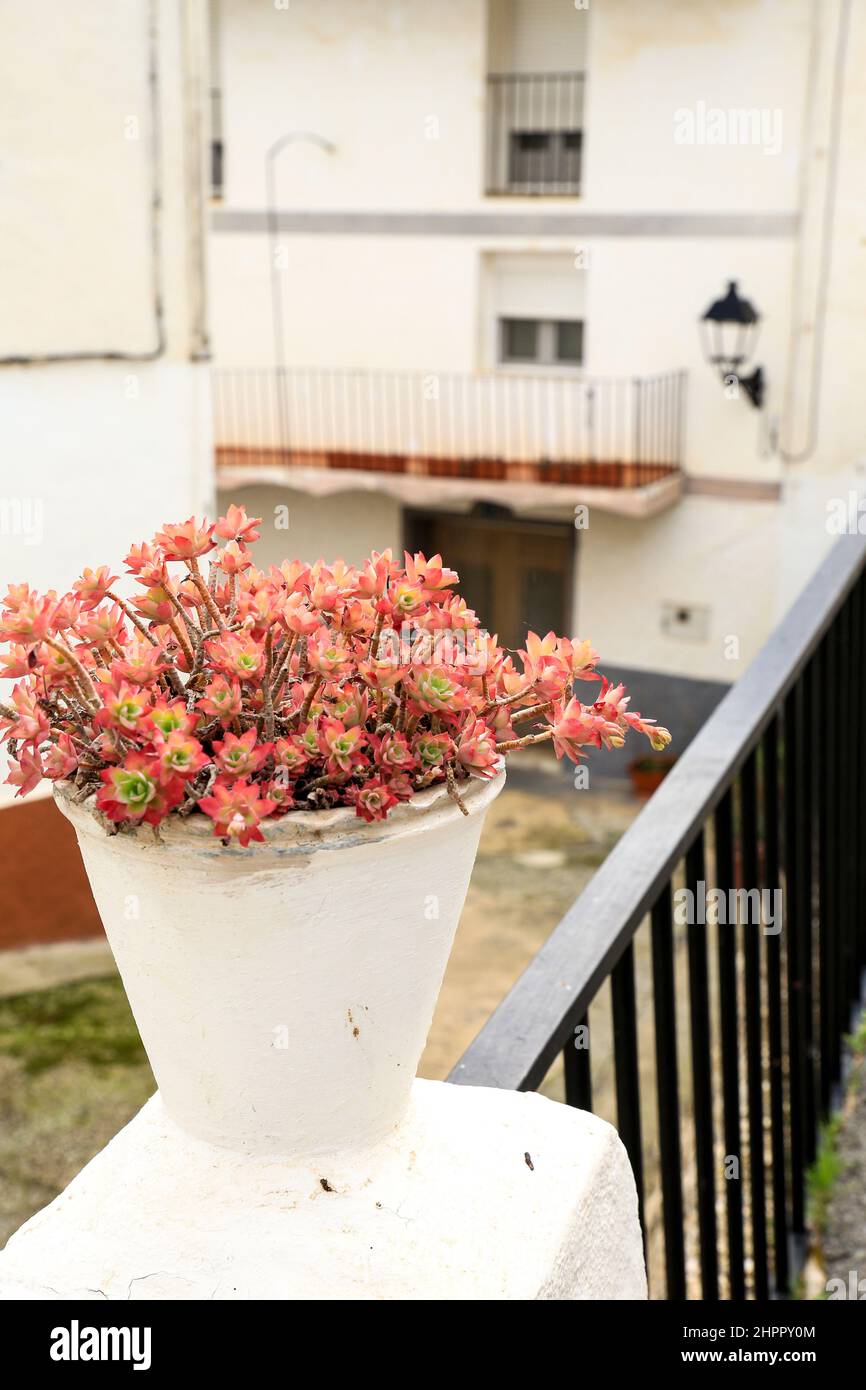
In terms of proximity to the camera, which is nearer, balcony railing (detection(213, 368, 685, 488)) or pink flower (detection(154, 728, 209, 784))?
pink flower (detection(154, 728, 209, 784))

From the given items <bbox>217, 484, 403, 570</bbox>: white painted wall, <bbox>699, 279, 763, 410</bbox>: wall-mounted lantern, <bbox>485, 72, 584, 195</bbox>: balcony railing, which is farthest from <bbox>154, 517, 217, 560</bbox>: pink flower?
<bbox>217, 484, 403, 570</bbox>: white painted wall

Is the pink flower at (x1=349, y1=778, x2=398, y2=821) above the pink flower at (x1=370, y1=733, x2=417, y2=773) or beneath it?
beneath

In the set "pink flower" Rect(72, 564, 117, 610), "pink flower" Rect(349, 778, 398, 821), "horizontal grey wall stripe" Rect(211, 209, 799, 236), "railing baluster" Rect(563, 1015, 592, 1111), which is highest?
"horizontal grey wall stripe" Rect(211, 209, 799, 236)

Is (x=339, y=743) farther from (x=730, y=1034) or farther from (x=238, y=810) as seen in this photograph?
(x=730, y=1034)

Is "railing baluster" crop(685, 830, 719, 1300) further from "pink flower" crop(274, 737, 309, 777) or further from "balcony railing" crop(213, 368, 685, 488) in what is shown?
"balcony railing" crop(213, 368, 685, 488)

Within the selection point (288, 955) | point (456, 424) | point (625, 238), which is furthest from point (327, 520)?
point (288, 955)

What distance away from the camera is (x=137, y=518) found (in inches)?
219

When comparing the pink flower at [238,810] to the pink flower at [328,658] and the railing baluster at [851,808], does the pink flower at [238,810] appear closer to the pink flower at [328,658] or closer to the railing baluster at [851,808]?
the pink flower at [328,658]

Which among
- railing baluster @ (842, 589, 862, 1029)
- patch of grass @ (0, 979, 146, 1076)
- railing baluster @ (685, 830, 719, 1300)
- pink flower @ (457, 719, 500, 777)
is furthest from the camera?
patch of grass @ (0, 979, 146, 1076)

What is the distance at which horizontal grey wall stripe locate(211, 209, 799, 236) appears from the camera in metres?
8.73

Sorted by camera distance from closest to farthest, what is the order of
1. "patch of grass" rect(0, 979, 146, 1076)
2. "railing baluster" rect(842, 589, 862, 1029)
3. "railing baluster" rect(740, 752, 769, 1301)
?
"railing baluster" rect(740, 752, 769, 1301)
"railing baluster" rect(842, 589, 862, 1029)
"patch of grass" rect(0, 979, 146, 1076)

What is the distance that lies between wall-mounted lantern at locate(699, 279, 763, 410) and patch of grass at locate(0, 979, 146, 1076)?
518 cm
